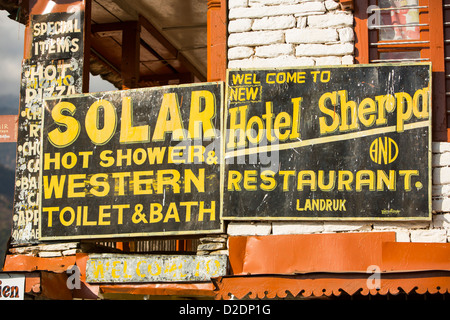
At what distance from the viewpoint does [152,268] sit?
871cm

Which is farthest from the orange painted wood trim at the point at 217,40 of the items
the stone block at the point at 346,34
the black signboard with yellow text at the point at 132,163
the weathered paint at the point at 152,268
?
the weathered paint at the point at 152,268

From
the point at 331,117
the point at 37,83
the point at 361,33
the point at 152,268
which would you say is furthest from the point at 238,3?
the point at 152,268

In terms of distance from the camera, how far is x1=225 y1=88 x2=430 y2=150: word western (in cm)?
849

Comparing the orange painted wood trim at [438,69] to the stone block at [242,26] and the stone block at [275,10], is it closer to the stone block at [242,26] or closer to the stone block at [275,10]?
the stone block at [275,10]

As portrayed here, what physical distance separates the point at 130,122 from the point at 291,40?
2.25 meters

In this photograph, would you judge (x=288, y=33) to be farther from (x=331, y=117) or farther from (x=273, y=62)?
(x=331, y=117)

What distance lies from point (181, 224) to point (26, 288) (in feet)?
6.33

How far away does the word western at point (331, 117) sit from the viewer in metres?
8.49

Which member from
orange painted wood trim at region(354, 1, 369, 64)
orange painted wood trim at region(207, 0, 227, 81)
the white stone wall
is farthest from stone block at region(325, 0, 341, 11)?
orange painted wood trim at region(207, 0, 227, 81)

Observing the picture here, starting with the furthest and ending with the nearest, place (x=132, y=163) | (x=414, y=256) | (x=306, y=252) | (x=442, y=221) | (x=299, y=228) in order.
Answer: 1. (x=132, y=163)
2. (x=299, y=228)
3. (x=306, y=252)
4. (x=442, y=221)
5. (x=414, y=256)

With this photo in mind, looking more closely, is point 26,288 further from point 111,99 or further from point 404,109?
point 404,109

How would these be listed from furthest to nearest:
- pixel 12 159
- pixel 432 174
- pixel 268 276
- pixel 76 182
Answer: pixel 12 159 < pixel 76 182 < pixel 432 174 < pixel 268 276
